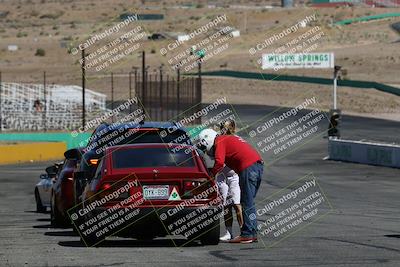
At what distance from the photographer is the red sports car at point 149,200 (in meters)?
16.2

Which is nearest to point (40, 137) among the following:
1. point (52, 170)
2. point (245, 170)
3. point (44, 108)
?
point (44, 108)

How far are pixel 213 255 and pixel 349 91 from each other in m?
76.2

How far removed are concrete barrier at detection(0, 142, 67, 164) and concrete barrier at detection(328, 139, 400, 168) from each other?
477 inches

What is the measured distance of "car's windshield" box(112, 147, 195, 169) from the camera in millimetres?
16680

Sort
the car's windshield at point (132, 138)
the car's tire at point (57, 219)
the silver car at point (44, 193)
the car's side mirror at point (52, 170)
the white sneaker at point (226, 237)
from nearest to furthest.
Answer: the white sneaker at point (226, 237) → the car's windshield at point (132, 138) → the car's tire at point (57, 219) → the car's side mirror at point (52, 170) → the silver car at point (44, 193)

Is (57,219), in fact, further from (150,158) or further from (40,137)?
(40,137)

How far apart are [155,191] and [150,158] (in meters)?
0.64

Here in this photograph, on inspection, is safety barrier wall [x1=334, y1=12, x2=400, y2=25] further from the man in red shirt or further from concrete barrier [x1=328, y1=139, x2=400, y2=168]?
the man in red shirt

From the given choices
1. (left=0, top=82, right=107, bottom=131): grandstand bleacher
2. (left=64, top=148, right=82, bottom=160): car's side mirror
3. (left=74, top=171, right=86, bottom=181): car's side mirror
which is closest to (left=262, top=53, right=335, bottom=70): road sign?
(left=0, top=82, right=107, bottom=131): grandstand bleacher

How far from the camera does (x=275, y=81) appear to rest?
95375 mm

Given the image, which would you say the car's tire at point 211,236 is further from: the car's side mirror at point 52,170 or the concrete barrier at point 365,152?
the concrete barrier at point 365,152

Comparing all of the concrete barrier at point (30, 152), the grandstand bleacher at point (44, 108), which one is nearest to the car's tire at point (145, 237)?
the concrete barrier at point (30, 152)

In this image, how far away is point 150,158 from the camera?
662 inches

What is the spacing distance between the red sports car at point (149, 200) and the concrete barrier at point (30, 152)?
36435 mm
